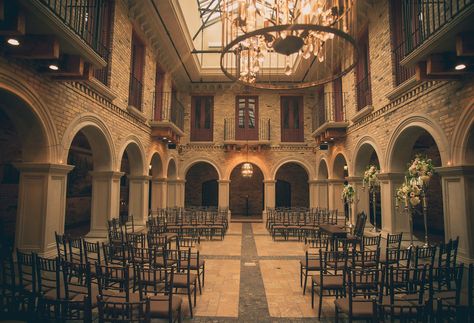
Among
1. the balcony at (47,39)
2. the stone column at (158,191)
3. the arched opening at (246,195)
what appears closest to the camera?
the balcony at (47,39)

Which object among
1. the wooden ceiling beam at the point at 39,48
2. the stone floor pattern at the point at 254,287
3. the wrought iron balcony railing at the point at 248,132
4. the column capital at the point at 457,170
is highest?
the wrought iron balcony railing at the point at 248,132

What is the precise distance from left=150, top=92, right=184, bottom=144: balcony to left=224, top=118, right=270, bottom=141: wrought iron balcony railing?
87.9 inches

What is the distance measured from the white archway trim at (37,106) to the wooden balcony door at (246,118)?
30.7 feet

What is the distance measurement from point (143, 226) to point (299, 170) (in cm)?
1000

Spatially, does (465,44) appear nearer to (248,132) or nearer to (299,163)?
(299,163)

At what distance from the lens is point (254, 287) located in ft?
15.3

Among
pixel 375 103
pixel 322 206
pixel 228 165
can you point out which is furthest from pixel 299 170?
pixel 375 103

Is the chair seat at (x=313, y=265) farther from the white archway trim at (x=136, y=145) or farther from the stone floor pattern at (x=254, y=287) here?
the white archway trim at (x=136, y=145)

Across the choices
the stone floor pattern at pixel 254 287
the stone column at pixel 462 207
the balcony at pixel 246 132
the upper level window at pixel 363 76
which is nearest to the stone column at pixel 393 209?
the stone column at pixel 462 207

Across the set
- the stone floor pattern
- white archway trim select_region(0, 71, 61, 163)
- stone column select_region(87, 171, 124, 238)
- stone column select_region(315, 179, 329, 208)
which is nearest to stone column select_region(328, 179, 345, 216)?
stone column select_region(315, 179, 329, 208)

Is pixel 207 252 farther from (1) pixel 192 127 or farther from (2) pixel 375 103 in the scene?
(1) pixel 192 127

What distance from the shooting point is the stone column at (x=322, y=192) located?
1290 cm

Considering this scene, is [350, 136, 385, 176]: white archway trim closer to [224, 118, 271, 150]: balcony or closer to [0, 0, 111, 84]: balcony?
[224, 118, 271, 150]: balcony

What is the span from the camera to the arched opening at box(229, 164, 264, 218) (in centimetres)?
1638
